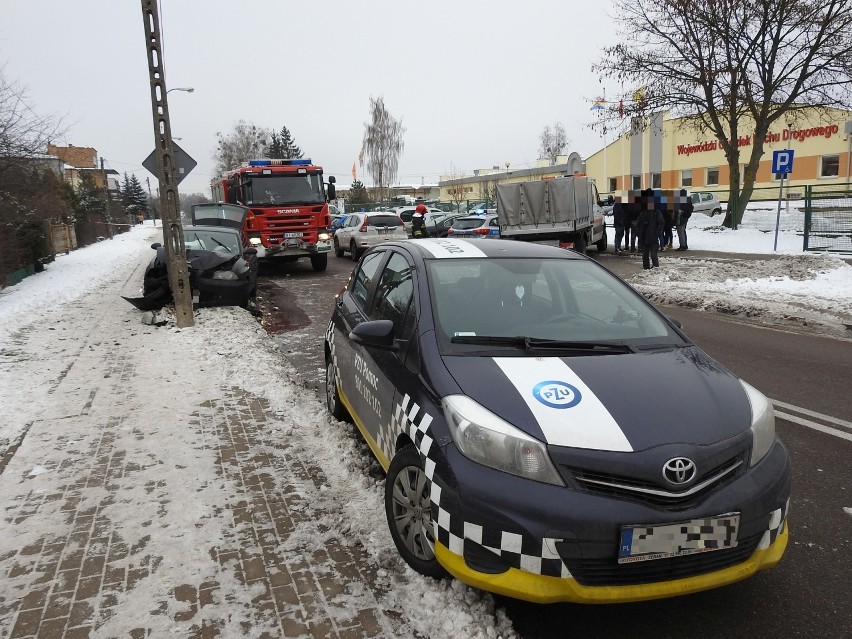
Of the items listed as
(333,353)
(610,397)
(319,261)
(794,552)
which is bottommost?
(794,552)

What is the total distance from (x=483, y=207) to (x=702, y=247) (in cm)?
1933

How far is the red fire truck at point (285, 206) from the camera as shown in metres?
16.5

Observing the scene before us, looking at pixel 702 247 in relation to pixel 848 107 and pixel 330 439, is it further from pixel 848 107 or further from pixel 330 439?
pixel 330 439

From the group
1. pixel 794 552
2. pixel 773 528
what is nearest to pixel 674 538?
pixel 773 528

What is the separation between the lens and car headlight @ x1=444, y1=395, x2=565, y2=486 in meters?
2.50

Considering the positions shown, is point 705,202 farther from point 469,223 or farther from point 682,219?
point 469,223

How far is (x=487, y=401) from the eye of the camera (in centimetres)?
275

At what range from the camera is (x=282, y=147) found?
250 feet

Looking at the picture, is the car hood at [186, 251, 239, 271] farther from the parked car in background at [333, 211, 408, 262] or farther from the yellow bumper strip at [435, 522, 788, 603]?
the yellow bumper strip at [435, 522, 788, 603]

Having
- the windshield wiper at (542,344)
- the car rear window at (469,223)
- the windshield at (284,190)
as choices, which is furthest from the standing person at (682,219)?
the windshield wiper at (542,344)

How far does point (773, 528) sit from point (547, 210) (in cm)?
1679

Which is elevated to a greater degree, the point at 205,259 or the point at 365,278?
the point at 365,278

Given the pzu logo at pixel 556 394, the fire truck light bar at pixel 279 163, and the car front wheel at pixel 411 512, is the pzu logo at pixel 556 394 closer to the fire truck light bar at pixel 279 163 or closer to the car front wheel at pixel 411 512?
the car front wheel at pixel 411 512

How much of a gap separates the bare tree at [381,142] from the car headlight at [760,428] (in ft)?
239
